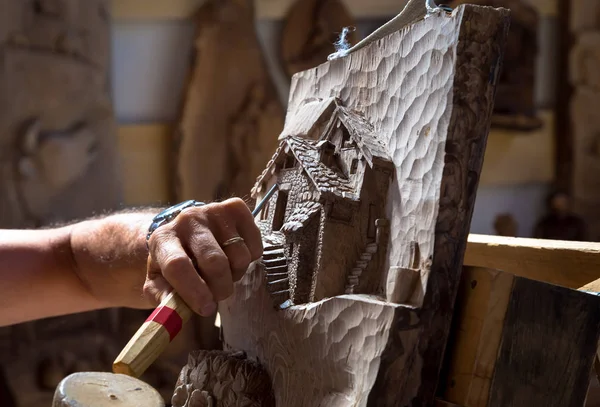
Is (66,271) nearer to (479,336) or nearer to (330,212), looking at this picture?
(330,212)

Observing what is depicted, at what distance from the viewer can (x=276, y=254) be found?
0.95m

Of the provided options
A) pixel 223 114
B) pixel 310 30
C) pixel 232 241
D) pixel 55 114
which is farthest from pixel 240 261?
pixel 310 30

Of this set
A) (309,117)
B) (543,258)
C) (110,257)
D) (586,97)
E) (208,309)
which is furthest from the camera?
(586,97)

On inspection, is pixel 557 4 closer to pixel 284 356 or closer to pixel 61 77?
pixel 61 77

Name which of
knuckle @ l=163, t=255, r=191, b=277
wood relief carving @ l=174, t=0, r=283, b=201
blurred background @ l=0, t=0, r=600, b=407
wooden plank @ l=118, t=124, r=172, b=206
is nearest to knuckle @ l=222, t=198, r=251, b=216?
knuckle @ l=163, t=255, r=191, b=277

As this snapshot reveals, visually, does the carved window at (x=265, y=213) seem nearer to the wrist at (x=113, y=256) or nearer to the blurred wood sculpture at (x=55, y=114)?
the wrist at (x=113, y=256)

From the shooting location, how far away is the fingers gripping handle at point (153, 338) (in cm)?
72

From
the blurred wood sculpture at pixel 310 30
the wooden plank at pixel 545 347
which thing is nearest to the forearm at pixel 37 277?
the wooden plank at pixel 545 347

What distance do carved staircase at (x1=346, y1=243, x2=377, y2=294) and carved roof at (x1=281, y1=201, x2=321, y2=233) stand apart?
98 millimetres

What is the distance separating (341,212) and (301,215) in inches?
2.9

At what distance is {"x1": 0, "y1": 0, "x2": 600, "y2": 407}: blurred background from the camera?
2637mm

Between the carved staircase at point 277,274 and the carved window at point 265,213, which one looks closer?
the carved staircase at point 277,274

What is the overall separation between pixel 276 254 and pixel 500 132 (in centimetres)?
319

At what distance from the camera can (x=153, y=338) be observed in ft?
2.46
